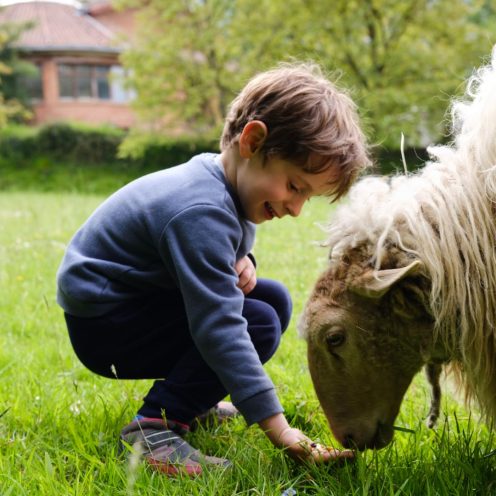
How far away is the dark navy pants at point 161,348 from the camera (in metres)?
2.70

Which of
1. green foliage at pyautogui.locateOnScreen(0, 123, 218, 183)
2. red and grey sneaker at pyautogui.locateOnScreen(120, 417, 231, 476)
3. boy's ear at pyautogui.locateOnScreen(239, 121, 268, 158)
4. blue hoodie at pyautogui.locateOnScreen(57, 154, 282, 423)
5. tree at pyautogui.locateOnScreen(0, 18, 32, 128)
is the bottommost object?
green foliage at pyautogui.locateOnScreen(0, 123, 218, 183)

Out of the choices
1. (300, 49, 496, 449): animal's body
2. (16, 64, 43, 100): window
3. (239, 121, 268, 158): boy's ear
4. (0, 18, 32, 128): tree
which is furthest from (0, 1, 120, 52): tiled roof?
(300, 49, 496, 449): animal's body

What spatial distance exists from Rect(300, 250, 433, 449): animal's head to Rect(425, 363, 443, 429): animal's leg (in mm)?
201

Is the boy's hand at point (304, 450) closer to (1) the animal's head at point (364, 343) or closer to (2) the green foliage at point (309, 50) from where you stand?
(1) the animal's head at point (364, 343)

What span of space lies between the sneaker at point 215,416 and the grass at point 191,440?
86 mm

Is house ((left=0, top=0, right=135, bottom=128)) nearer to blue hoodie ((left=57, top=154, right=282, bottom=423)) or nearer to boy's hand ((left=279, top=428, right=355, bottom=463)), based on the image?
blue hoodie ((left=57, top=154, right=282, bottom=423))

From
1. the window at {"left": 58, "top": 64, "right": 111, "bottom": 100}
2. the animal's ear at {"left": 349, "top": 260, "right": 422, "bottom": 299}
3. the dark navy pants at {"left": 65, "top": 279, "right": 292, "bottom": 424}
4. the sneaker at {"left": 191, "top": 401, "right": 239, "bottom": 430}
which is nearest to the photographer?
the animal's ear at {"left": 349, "top": 260, "right": 422, "bottom": 299}

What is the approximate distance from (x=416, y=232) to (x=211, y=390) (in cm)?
97

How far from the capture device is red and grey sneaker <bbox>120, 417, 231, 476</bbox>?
98.3 inches

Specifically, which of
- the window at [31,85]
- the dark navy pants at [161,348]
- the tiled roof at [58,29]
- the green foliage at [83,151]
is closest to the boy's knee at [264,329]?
the dark navy pants at [161,348]

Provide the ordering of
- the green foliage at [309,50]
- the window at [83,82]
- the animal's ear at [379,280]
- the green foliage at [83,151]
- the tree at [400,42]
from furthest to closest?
the window at [83,82]
the green foliage at [83,151]
the tree at [400,42]
the green foliage at [309,50]
the animal's ear at [379,280]

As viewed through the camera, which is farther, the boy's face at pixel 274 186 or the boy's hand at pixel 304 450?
the boy's face at pixel 274 186

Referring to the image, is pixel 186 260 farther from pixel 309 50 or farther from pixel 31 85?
pixel 31 85

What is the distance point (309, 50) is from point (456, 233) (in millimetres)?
22043
